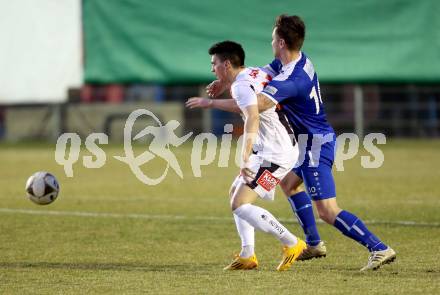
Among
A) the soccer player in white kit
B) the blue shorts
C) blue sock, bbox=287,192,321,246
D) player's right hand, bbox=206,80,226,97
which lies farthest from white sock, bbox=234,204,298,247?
player's right hand, bbox=206,80,226,97

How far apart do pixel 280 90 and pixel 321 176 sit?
0.77 meters

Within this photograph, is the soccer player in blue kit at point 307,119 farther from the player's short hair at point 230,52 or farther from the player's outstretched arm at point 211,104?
the player's short hair at point 230,52

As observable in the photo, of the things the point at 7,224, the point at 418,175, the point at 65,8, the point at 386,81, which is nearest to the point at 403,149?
the point at 386,81

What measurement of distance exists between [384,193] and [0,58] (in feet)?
28.4

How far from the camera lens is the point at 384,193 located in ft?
47.2

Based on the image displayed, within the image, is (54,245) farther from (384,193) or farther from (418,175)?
(418,175)

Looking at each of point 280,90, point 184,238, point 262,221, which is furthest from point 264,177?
point 184,238

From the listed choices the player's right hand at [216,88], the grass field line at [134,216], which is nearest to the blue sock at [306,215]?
the player's right hand at [216,88]

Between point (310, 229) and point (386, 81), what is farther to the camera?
point (386, 81)

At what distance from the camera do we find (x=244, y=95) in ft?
25.2

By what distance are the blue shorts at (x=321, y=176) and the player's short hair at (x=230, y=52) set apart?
3.09 feet

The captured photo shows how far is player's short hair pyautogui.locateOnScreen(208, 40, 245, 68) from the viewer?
7992 mm

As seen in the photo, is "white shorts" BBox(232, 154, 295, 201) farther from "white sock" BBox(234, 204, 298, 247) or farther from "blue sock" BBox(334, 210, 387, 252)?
"blue sock" BBox(334, 210, 387, 252)

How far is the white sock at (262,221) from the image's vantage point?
7.90 meters
